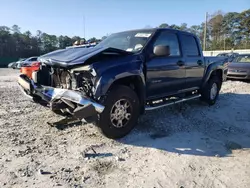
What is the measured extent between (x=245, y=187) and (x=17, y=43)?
5988 cm

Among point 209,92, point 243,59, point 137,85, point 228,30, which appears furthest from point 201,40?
point 137,85

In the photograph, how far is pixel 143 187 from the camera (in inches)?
106

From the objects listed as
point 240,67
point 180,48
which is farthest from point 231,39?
point 180,48

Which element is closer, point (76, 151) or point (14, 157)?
point (14, 157)

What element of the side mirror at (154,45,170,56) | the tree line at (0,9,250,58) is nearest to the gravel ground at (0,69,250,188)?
the side mirror at (154,45,170,56)

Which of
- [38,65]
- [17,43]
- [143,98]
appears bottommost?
[143,98]

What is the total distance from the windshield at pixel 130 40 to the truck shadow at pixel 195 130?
1.54 meters

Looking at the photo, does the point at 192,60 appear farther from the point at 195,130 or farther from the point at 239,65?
the point at 239,65

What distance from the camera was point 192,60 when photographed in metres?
5.70

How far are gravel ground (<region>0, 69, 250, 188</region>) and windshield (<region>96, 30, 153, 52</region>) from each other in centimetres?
154

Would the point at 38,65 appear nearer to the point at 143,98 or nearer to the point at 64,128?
the point at 64,128

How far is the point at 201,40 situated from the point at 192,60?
55447mm

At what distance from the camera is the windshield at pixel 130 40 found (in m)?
4.48

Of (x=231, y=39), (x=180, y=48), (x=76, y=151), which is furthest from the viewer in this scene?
(x=231, y=39)
